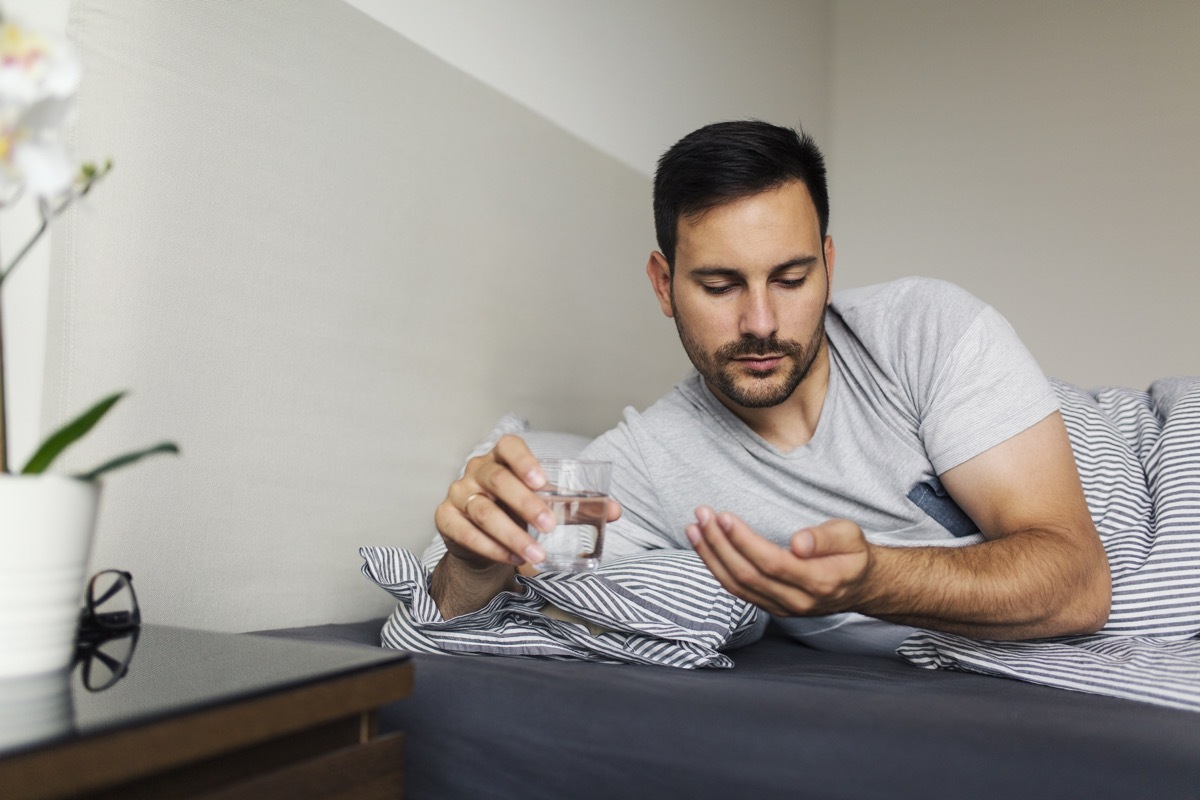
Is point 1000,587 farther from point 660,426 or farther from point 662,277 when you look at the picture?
point 662,277

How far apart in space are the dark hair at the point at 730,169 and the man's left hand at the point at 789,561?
0.74 metres

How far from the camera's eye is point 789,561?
0.94 meters

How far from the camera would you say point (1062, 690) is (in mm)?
1107

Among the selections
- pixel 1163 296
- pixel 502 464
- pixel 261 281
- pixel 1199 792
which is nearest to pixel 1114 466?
pixel 1199 792

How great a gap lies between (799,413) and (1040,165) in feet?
9.04

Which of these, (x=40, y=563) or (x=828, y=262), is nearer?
(x=40, y=563)

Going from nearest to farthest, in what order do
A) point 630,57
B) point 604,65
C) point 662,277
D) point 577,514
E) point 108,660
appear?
point 108,660 → point 577,514 → point 662,277 → point 604,65 → point 630,57

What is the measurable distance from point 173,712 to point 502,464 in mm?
478

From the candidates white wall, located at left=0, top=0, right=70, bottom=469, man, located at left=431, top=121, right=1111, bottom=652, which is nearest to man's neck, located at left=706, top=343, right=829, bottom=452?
man, located at left=431, top=121, right=1111, bottom=652

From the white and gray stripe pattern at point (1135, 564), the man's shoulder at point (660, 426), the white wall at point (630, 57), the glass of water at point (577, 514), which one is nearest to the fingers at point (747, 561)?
the glass of water at point (577, 514)

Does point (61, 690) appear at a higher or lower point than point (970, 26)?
lower

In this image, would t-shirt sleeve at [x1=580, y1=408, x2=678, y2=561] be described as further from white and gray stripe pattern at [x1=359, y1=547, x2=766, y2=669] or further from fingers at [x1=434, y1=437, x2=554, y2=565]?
fingers at [x1=434, y1=437, x2=554, y2=565]

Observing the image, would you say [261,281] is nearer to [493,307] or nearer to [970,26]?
[493,307]

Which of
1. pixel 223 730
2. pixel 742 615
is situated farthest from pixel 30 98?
pixel 742 615
